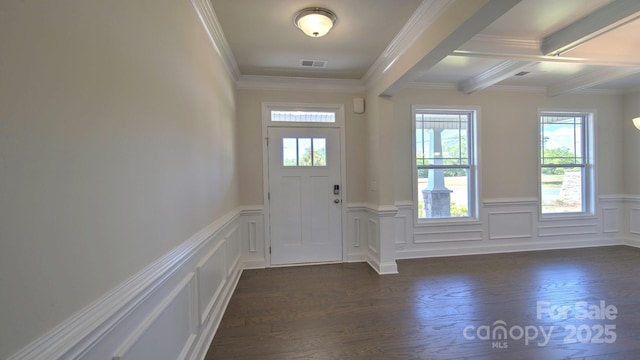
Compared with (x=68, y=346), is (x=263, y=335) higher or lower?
lower

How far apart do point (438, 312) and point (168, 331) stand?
82.7 inches

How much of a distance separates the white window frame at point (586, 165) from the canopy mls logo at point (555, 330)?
218cm

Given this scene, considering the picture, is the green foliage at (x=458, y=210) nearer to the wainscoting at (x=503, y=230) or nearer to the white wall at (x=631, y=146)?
the wainscoting at (x=503, y=230)

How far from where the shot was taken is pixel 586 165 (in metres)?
4.20

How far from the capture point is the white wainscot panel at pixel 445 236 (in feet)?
12.4

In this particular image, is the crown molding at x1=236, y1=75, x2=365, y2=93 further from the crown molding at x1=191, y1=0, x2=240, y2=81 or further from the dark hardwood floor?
the dark hardwood floor

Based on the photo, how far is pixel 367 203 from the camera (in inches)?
145

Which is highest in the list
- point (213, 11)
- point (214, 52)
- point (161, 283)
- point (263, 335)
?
point (213, 11)

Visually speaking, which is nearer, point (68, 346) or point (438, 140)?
point (68, 346)

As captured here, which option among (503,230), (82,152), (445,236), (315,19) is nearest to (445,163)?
(445,236)

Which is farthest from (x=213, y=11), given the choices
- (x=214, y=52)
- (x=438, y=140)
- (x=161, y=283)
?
(x=438, y=140)

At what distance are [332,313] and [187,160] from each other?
1748 mm

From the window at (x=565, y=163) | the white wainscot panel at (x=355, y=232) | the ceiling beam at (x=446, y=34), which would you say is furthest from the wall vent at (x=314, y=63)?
the window at (x=565, y=163)

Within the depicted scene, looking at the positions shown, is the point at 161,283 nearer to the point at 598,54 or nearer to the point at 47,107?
the point at 47,107
